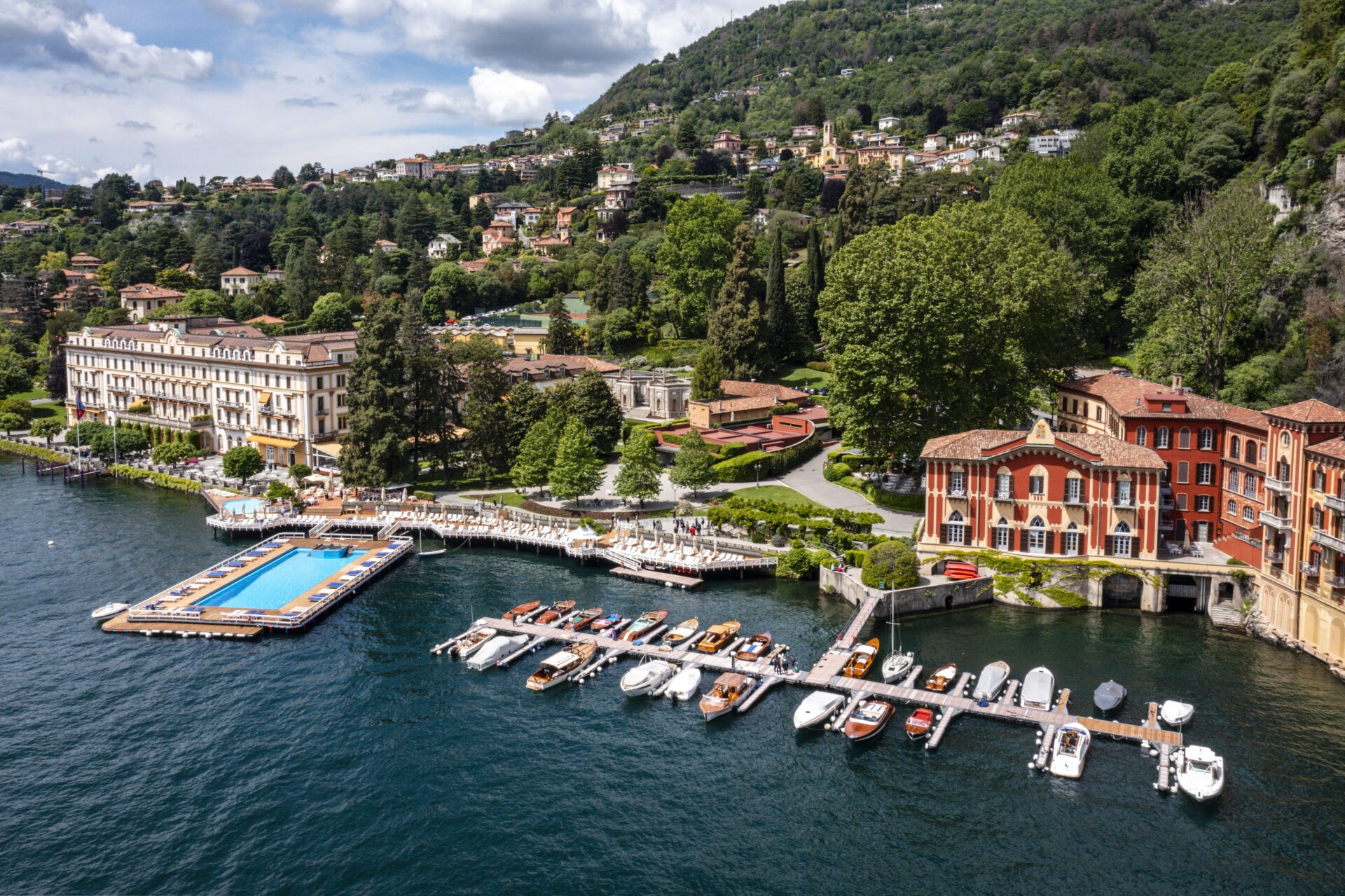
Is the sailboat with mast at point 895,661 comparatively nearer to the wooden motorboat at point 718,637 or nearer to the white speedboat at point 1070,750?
the white speedboat at point 1070,750

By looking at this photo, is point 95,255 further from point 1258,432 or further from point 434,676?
point 1258,432

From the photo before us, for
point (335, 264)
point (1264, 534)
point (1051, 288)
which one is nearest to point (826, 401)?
point (1051, 288)

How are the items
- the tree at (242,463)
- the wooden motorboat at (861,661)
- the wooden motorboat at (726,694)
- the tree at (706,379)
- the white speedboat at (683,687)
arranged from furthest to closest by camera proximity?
the tree at (706,379) → the tree at (242,463) → the wooden motorboat at (861,661) → the white speedboat at (683,687) → the wooden motorboat at (726,694)

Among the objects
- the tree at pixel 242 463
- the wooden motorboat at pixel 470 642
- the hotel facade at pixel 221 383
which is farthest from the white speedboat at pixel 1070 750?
the tree at pixel 242 463

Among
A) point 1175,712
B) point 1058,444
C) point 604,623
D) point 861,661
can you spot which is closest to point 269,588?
point 604,623

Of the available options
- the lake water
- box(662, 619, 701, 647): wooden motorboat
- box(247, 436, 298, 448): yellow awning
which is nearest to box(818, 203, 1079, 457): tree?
the lake water

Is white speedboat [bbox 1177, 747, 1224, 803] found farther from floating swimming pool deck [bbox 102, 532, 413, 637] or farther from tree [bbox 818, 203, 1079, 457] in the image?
floating swimming pool deck [bbox 102, 532, 413, 637]
